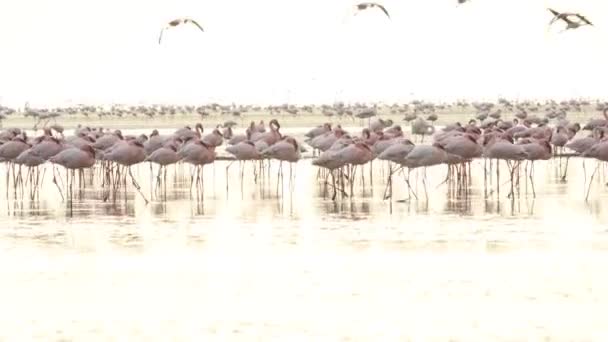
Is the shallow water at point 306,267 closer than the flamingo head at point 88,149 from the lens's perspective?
Yes

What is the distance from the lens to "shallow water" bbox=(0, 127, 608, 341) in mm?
13539

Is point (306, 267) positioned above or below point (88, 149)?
below

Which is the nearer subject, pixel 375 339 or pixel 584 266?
pixel 375 339

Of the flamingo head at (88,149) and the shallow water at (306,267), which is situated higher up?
the flamingo head at (88,149)

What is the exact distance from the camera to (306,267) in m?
17.3

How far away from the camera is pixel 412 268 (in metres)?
17.1

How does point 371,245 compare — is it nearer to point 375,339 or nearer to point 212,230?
point 212,230

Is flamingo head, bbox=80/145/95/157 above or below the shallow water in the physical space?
above

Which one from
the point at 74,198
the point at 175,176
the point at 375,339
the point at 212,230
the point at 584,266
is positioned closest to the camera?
the point at 375,339

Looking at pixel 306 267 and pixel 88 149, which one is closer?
pixel 306 267

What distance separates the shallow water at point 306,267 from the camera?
13539 mm

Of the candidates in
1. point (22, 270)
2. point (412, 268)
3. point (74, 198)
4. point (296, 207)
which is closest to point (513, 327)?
point (412, 268)

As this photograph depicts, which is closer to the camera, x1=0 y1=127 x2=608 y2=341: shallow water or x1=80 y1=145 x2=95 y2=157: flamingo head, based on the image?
x1=0 y1=127 x2=608 y2=341: shallow water

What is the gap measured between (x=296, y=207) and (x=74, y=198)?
202 inches
